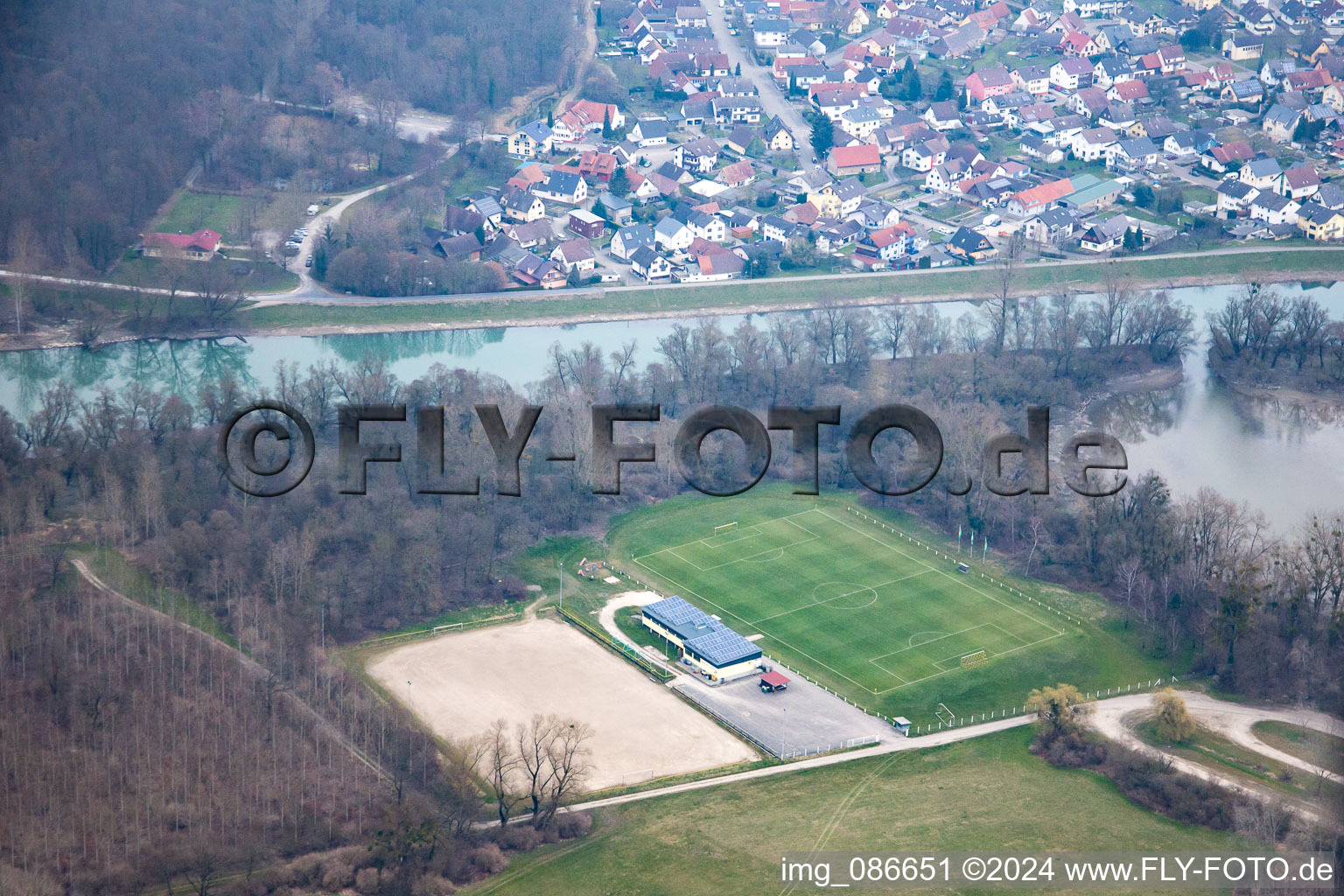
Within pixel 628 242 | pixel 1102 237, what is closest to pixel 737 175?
pixel 628 242

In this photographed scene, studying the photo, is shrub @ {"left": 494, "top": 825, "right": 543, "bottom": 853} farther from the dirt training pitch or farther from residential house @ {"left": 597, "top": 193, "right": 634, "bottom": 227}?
residential house @ {"left": 597, "top": 193, "right": 634, "bottom": 227}

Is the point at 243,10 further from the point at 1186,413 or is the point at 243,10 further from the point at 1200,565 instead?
the point at 1200,565

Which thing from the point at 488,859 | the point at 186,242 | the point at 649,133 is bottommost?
the point at 488,859

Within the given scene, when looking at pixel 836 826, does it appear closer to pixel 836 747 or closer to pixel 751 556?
pixel 836 747

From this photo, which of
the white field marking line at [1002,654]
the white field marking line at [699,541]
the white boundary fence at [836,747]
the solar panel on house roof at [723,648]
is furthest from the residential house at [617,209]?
the white boundary fence at [836,747]

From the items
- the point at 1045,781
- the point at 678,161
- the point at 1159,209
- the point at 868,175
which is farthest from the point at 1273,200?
the point at 1045,781

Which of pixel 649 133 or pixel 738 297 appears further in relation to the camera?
pixel 649 133
